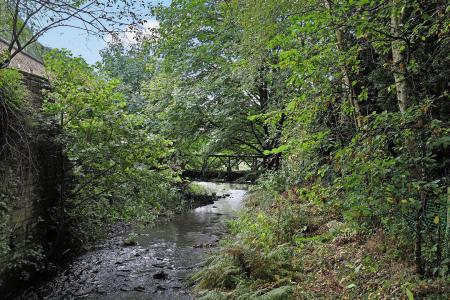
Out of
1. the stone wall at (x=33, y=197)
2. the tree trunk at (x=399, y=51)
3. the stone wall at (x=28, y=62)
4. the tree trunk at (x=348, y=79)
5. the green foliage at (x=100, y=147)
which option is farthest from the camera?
the stone wall at (x=28, y=62)

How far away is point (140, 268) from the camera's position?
28.3ft

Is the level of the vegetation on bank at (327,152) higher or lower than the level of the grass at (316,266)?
higher

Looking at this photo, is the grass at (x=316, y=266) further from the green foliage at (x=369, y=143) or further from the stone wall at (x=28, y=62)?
the stone wall at (x=28, y=62)

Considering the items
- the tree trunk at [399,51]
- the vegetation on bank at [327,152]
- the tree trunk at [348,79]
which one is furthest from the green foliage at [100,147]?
the tree trunk at [399,51]

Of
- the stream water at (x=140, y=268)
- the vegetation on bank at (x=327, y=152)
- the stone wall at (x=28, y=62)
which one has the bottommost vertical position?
the stream water at (x=140, y=268)

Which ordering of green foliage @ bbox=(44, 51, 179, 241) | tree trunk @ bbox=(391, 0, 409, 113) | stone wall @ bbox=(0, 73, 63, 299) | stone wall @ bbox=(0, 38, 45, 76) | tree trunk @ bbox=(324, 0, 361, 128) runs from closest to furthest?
tree trunk @ bbox=(391, 0, 409, 113) < tree trunk @ bbox=(324, 0, 361, 128) < stone wall @ bbox=(0, 73, 63, 299) < green foliage @ bbox=(44, 51, 179, 241) < stone wall @ bbox=(0, 38, 45, 76)

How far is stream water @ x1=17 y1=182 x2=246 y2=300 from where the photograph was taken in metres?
7.05

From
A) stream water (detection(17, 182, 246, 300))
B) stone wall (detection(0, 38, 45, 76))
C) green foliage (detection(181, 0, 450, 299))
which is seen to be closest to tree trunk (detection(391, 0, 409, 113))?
green foliage (detection(181, 0, 450, 299))

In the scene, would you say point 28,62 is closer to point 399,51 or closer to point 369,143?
point 399,51

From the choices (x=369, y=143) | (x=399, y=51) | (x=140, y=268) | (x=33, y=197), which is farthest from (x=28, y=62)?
(x=369, y=143)

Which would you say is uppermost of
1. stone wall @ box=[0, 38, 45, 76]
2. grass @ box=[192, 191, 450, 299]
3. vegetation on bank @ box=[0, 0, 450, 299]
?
stone wall @ box=[0, 38, 45, 76]

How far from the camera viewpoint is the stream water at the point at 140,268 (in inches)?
277

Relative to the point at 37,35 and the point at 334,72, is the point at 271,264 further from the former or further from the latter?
the point at 37,35

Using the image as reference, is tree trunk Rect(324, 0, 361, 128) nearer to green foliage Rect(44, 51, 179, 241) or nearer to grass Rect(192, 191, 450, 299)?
grass Rect(192, 191, 450, 299)
